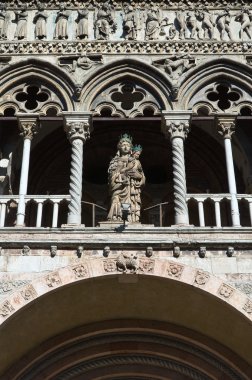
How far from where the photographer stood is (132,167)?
11055 mm

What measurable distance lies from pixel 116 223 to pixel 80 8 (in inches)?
182

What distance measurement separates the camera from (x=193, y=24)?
1248 cm

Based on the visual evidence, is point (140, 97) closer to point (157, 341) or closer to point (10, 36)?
point (10, 36)

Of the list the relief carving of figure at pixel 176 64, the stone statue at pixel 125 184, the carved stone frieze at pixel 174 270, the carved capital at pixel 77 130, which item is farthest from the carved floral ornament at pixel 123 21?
the carved stone frieze at pixel 174 270

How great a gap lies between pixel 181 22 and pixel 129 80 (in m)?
1.56

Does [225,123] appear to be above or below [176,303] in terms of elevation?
above

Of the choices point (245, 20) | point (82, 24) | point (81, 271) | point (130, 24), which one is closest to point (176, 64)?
point (130, 24)

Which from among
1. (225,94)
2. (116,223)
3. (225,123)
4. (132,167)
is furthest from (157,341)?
(225,94)

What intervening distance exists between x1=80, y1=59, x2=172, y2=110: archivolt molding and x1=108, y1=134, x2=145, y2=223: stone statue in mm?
1010

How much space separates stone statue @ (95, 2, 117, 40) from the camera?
40.4 feet

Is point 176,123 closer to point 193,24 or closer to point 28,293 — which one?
point 193,24

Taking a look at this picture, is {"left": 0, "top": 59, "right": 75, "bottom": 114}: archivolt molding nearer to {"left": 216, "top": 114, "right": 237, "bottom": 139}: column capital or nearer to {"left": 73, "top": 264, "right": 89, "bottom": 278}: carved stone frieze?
{"left": 216, "top": 114, "right": 237, "bottom": 139}: column capital

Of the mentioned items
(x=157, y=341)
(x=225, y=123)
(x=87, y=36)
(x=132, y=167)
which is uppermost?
(x=87, y=36)

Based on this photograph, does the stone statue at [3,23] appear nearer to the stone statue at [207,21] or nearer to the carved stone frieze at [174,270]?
the stone statue at [207,21]
